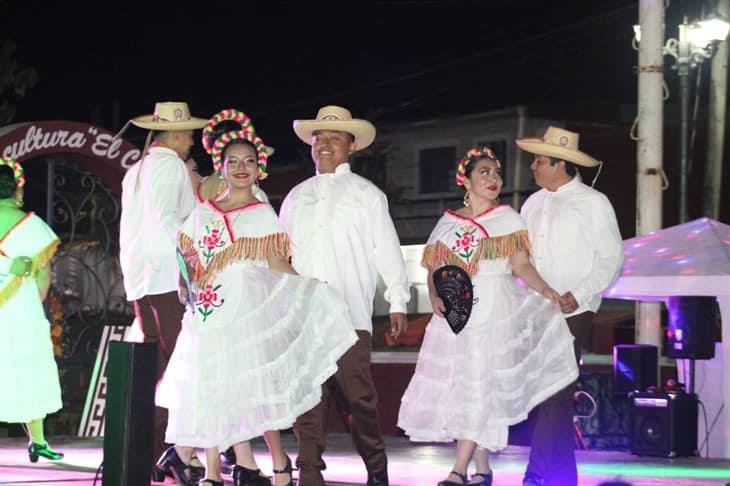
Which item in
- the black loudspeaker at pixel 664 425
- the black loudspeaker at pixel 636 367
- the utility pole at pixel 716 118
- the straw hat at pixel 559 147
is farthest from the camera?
the utility pole at pixel 716 118

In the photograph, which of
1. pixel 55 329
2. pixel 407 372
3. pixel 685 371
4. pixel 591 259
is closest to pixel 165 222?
pixel 591 259

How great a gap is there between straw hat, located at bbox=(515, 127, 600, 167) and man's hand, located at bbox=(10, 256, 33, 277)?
10.7 feet

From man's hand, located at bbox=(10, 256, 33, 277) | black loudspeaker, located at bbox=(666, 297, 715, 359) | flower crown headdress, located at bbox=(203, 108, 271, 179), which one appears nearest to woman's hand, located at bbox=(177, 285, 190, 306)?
flower crown headdress, located at bbox=(203, 108, 271, 179)

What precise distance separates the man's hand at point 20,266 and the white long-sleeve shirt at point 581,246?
10.8 feet

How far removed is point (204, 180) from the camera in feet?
27.4

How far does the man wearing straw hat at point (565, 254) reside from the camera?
8406 millimetres

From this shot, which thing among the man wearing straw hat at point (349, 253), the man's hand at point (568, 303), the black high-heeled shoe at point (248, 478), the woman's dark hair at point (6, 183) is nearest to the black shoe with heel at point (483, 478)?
the man wearing straw hat at point (349, 253)

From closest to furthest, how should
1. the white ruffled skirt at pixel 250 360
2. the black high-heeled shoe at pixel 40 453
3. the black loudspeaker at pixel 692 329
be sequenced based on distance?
1. the white ruffled skirt at pixel 250 360
2. the black high-heeled shoe at pixel 40 453
3. the black loudspeaker at pixel 692 329

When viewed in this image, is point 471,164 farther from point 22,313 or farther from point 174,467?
point 22,313

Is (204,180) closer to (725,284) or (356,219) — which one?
(356,219)

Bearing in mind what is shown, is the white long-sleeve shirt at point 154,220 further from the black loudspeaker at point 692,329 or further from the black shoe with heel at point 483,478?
→ the black loudspeaker at point 692,329

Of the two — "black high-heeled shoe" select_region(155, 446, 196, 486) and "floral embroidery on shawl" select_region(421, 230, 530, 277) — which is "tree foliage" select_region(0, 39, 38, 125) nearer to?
"black high-heeled shoe" select_region(155, 446, 196, 486)

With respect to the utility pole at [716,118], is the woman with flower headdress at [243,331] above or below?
below

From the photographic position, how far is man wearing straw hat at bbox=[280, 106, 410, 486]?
8031 mm
